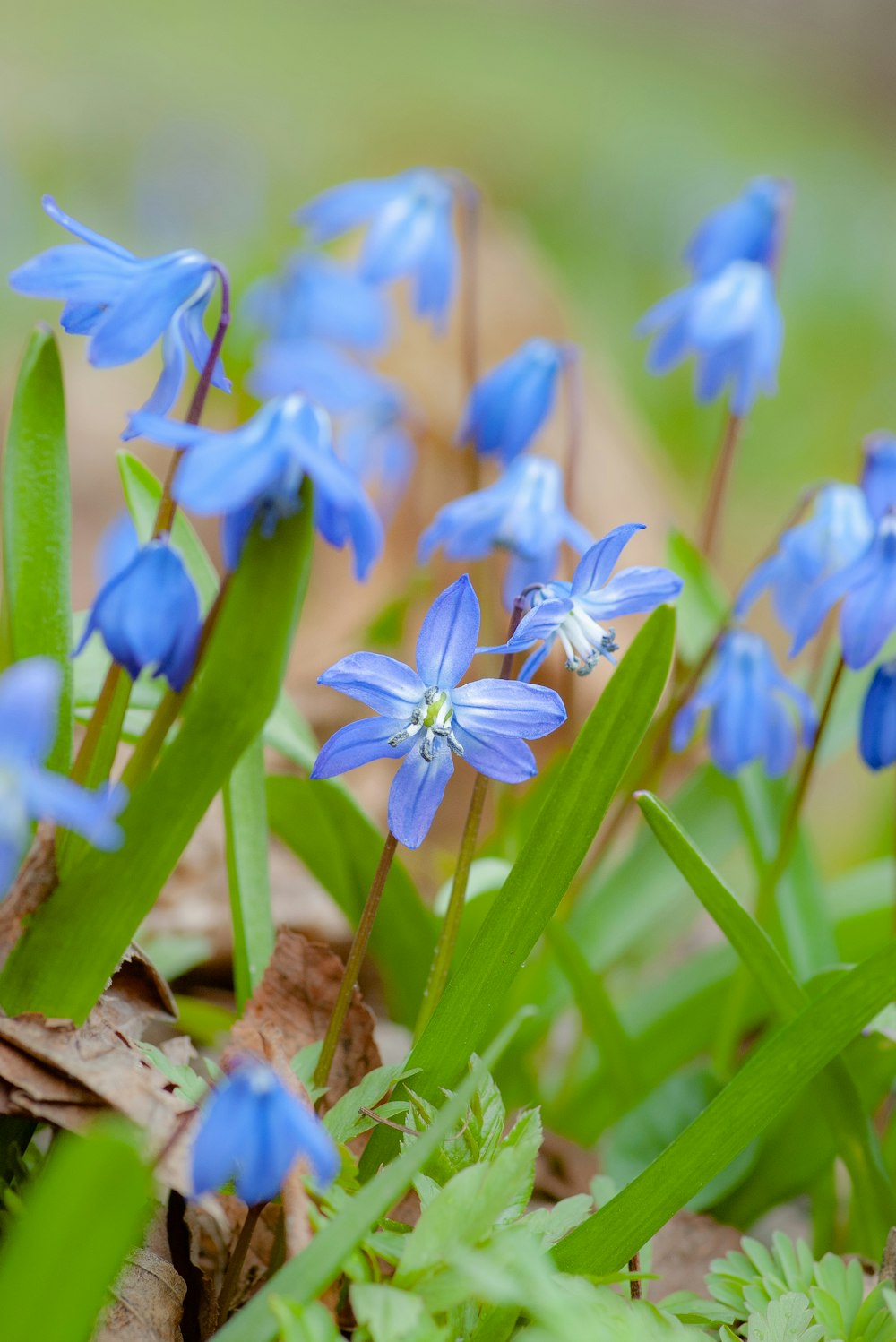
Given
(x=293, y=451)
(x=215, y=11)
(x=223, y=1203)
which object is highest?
(x=215, y=11)

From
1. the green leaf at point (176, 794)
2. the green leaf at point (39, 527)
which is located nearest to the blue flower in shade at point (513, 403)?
the green leaf at point (39, 527)

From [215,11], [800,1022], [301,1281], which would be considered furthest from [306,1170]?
[215,11]

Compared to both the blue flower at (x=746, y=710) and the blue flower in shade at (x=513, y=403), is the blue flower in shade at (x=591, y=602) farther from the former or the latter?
the blue flower in shade at (x=513, y=403)

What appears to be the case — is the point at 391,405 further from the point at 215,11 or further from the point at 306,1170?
the point at 215,11

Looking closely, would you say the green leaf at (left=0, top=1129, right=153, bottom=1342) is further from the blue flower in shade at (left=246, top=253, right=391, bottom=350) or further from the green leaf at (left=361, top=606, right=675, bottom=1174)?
the blue flower in shade at (left=246, top=253, right=391, bottom=350)

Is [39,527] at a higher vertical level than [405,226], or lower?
lower

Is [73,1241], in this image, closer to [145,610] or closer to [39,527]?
[145,610]

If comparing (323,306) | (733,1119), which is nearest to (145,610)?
(733,1119)
